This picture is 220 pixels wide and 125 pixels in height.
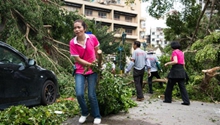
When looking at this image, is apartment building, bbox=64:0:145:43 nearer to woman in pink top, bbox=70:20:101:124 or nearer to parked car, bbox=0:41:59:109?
parked car, bbox=0:41:59:109

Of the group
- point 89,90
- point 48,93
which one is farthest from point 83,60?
point 48,93

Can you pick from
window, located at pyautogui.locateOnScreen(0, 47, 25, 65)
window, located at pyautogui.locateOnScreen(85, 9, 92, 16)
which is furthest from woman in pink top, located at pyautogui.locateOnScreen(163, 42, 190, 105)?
window, located at pyautogui.locateOnScreen(85, 9, 92, 16)

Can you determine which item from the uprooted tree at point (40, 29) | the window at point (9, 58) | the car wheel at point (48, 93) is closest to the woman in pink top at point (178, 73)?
the car wheel at point (48, 93)

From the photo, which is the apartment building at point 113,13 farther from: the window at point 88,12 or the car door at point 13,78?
the car door at point 13,78

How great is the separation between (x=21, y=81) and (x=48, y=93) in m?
1.20

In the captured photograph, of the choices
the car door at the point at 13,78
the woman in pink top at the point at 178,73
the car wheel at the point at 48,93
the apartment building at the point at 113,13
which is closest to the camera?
the car door at the point at 13,78

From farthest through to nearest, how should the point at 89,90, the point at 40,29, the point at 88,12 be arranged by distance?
the point at 88,12 → the point at 40,29 → the point at 89,90

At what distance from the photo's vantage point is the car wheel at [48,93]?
6.39 m

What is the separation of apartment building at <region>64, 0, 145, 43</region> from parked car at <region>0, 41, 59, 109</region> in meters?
47.4

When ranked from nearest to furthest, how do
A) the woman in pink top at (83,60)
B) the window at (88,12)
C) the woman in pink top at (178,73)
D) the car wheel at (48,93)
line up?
the woman in pink top at (83,60), the car wheel at (48,93), the woman in pink top at (178,73), the window at (88,12)

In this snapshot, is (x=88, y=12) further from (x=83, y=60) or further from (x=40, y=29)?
(x=83, y=60)

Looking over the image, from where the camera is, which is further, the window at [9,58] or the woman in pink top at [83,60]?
the window at [9,58]

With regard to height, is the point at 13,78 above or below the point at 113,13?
below

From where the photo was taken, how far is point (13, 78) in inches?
212
